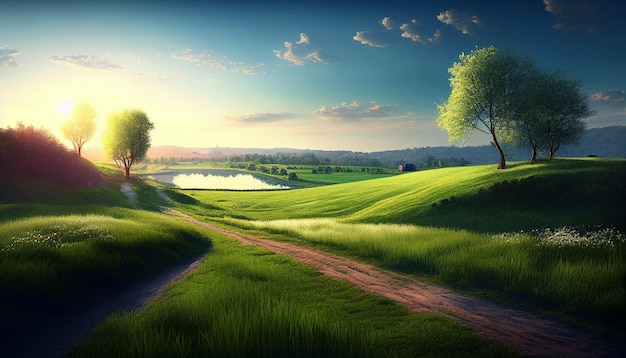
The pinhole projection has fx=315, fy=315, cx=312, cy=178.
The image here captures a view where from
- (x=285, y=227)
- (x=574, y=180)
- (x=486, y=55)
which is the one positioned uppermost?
(x=486, y=55)

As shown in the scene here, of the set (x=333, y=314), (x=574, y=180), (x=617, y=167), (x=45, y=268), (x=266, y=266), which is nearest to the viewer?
(x=333, y=314)

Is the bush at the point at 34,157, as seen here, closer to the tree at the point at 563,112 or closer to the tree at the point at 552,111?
the tree at the point at 552,111

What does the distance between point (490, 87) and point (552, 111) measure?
290 inches

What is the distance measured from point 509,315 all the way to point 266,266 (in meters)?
9.84

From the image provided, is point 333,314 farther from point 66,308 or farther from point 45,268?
point 45,268

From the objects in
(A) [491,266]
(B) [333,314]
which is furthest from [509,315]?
(B) [333,314]

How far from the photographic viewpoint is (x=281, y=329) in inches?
219

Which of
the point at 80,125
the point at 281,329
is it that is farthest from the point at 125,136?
the point at 281,329

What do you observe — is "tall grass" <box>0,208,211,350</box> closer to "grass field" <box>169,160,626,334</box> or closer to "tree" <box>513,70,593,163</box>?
"grass field" <box>169,160,626,334</box>

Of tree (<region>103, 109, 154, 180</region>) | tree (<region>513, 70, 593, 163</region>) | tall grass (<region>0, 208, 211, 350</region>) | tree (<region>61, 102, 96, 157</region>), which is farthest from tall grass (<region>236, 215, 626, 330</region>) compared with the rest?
tree (<region>61, 102, 96, 157</region>)

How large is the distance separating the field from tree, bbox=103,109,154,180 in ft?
124

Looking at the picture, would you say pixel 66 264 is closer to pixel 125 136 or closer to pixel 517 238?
pixel 517 238

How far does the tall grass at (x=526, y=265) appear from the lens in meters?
10.2

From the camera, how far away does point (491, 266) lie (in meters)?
13.4
